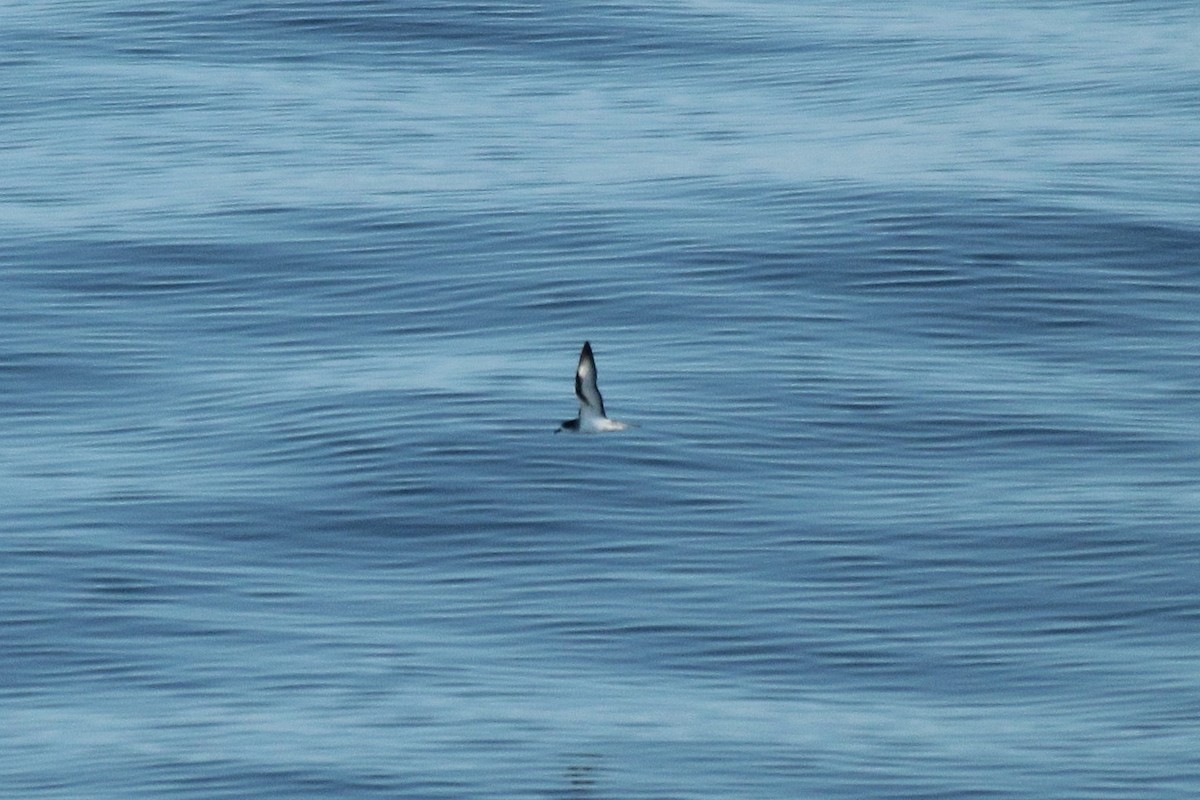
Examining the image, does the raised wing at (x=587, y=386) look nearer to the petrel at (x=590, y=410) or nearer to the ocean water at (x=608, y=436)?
the petrel at (x=590, y=410)

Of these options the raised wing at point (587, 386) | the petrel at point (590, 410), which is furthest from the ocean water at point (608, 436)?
the raised wing at point (587, 386)

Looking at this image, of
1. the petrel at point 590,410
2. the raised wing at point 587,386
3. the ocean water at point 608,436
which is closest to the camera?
the raised wing at point 587,386

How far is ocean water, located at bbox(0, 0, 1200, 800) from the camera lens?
1276 inches

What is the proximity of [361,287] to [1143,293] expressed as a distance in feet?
43.6

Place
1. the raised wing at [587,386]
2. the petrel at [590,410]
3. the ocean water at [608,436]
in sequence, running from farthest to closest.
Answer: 1. the ocean water at [608,436]
2. the petrel at [590,410]
3. the raised wing at [587,386]

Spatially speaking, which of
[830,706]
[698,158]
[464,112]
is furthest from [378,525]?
[464,112]

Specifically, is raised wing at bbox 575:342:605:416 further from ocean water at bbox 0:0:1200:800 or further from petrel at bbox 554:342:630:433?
ocean water at bbox 0:0:1200:800

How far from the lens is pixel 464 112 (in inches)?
2338

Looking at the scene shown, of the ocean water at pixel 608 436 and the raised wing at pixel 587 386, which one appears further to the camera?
the ocean water at pixel 608 436

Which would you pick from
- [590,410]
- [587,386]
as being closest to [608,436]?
[590,410]

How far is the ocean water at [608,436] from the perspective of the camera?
32.4 meters

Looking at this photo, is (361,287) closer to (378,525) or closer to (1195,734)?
(378,525)

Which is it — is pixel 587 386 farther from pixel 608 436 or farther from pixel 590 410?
pixel 608 436

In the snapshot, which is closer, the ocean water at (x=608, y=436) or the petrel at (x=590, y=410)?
the petrel at (x=590, y=410)
